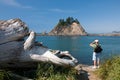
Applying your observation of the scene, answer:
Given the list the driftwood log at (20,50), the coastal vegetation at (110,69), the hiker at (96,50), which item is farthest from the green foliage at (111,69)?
the hiker at (96,50)

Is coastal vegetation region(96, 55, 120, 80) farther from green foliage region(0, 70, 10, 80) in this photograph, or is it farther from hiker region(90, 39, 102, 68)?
green foliage region(0, 70, 10, 80)

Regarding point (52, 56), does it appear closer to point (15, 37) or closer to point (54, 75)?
point (54, 75)

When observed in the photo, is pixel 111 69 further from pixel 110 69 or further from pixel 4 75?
pixel 4 75

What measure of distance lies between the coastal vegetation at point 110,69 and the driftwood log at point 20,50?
60.3 inches

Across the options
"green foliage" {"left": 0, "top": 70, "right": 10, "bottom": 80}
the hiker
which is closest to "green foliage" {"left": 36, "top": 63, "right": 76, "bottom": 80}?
"green foliage" {"left": 0, "top": 70, "right": 10, "bottom": 80}

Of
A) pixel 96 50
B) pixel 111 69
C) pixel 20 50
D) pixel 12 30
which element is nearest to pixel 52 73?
pixel 20 50

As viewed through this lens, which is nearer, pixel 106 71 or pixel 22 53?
pixel 22 53

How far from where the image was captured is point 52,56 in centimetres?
1344

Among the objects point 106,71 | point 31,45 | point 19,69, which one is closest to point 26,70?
point 19,69

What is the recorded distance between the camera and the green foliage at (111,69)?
12.6m

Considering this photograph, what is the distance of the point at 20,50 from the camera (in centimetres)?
1355

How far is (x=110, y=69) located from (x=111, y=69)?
0.62 ft

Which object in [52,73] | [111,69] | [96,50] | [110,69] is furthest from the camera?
[96,50]

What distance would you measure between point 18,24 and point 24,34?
20.3 inches
